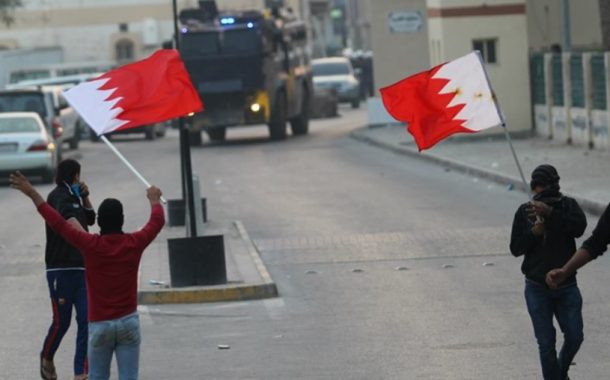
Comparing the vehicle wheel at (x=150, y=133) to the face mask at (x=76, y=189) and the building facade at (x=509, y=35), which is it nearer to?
the building facade at (x=509, y=35)

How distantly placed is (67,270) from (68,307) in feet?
0.96

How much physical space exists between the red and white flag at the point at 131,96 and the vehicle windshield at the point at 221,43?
2726 centimetres

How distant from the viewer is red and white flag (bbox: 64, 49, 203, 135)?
1291 centimetres

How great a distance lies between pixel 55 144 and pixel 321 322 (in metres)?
21.1

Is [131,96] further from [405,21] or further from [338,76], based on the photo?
[338,76]

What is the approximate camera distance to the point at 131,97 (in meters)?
13.1

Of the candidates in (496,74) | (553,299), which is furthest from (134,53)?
(553,299)

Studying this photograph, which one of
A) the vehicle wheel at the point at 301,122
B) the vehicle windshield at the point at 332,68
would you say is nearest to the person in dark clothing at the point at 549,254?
the vehicle wheel at the point at 301,122

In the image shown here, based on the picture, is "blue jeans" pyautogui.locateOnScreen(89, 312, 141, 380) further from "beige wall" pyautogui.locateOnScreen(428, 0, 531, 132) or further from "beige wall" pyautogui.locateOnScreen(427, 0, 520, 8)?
"beige wall" pyautogui.locateOnScreen(427, 0, 520, 8)

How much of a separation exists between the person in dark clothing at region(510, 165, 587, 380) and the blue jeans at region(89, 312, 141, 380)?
7.79ft

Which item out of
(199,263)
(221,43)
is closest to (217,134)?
(221,43)

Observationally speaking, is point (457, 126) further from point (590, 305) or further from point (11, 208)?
point (11, 208)

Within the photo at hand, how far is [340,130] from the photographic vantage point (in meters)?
47.9

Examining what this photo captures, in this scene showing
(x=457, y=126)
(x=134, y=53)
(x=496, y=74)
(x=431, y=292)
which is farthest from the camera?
(x=134, y=53)
